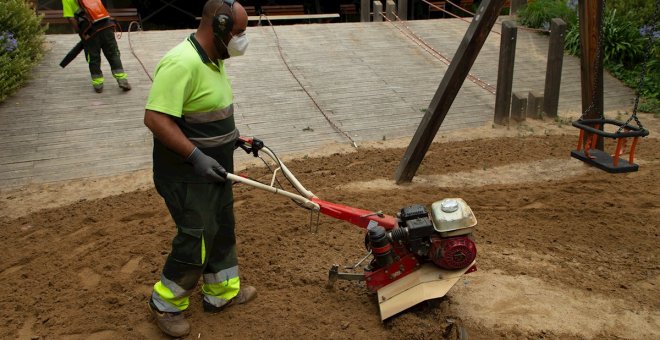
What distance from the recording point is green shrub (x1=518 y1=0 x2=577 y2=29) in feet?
38.2

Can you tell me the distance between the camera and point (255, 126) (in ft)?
26.0

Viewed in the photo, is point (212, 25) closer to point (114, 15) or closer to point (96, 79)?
point (96, 79)

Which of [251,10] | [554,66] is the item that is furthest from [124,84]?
[251,10]

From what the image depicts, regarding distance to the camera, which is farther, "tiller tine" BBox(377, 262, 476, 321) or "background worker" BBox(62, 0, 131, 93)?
"background worker" BBox(62, 0, 131, 93)

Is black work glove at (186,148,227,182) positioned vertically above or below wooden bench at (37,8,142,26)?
above

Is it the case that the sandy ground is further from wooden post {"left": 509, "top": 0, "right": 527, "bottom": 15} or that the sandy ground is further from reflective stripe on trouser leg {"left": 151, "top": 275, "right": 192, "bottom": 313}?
wooden post {"left": 509, "top": 0, "right": 527, "bottom": 15}

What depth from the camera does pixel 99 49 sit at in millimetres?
8539

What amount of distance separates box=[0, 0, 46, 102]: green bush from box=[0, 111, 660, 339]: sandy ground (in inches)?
111

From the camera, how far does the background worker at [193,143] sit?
322cm

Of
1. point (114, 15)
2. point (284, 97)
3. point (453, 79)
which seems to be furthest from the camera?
point (114, 15)

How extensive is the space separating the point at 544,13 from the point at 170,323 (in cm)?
1043

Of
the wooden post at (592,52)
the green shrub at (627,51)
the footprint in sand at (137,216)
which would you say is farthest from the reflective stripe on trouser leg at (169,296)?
the green shrub at (627,51)

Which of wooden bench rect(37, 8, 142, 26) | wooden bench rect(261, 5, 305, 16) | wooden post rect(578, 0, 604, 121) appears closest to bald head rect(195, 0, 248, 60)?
wooden post rect(578, 0, 604, 121)

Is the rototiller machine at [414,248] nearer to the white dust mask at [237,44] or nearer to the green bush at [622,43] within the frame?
the white dust mask at [237,44]
